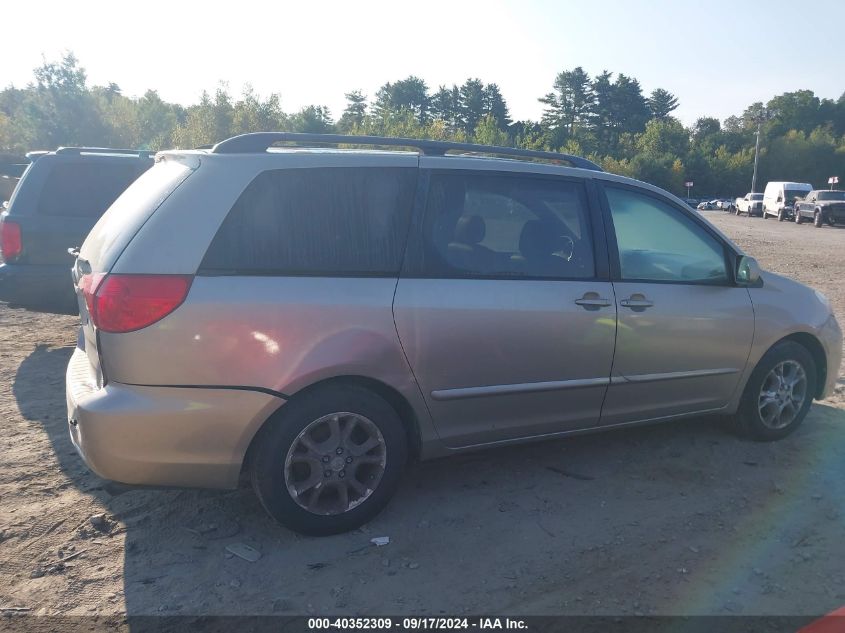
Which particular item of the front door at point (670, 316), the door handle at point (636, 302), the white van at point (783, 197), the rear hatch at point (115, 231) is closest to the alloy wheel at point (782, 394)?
the front door at point (670, 316)

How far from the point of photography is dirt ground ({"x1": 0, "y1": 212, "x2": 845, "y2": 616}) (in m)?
3.05

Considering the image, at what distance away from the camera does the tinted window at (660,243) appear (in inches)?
171

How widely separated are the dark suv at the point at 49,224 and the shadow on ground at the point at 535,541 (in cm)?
263

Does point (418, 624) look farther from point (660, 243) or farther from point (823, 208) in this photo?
point (823, 208)

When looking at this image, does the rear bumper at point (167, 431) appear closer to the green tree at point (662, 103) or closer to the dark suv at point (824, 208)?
the dark suv at point (824, 208)

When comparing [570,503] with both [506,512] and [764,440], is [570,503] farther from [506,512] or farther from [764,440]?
[764,440]

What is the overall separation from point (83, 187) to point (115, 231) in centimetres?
433

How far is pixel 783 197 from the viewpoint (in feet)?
138

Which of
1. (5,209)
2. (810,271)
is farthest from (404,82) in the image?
(5,209)

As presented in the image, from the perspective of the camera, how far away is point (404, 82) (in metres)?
104

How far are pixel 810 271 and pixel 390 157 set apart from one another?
14.5m

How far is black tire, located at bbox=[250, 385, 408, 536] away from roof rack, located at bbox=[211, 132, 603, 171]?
49.6 inches

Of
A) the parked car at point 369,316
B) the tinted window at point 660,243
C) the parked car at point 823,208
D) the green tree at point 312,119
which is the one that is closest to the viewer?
the parked car at point 369,316

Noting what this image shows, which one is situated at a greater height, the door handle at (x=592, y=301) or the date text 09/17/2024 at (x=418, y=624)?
the door handle at (x=592, y=301)
